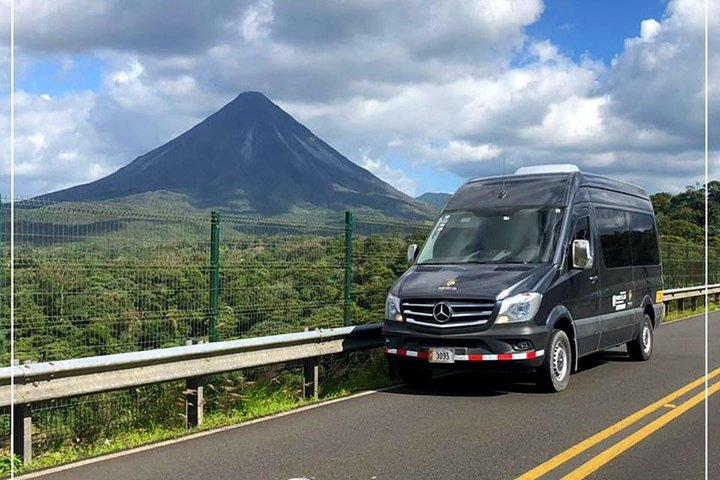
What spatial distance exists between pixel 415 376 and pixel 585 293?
96.1 inches

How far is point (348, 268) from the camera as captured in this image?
39.0 ft

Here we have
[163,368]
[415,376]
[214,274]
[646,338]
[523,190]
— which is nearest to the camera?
[163,368]

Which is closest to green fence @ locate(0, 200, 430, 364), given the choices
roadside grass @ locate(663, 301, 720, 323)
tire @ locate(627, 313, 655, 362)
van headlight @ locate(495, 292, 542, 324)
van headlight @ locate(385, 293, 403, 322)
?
van headlight @ locate(385, 293, 403, 322)

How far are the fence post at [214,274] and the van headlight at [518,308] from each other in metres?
3.35

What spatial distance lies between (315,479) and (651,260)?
9248 millimetres

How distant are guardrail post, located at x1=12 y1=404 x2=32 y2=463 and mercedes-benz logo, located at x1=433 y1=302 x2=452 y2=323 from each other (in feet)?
14.6

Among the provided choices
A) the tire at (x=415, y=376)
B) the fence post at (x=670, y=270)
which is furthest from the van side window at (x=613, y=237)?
the fence post at (x=670, y=270)

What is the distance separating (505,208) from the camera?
10.4 meters

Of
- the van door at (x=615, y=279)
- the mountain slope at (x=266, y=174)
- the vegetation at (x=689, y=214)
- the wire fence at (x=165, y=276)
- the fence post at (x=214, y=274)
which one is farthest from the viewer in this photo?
the mountain slope at (x=266, y=174)

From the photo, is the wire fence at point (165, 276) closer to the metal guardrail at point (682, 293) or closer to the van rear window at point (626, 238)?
the van rear window at point (626, 238)

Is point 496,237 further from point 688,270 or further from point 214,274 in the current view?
point 688,270

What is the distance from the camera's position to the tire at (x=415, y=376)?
32.6 feet

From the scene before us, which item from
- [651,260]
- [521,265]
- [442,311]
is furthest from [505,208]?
[651,260]

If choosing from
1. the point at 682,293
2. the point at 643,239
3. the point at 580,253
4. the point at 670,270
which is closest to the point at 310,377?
the point at 580,253
